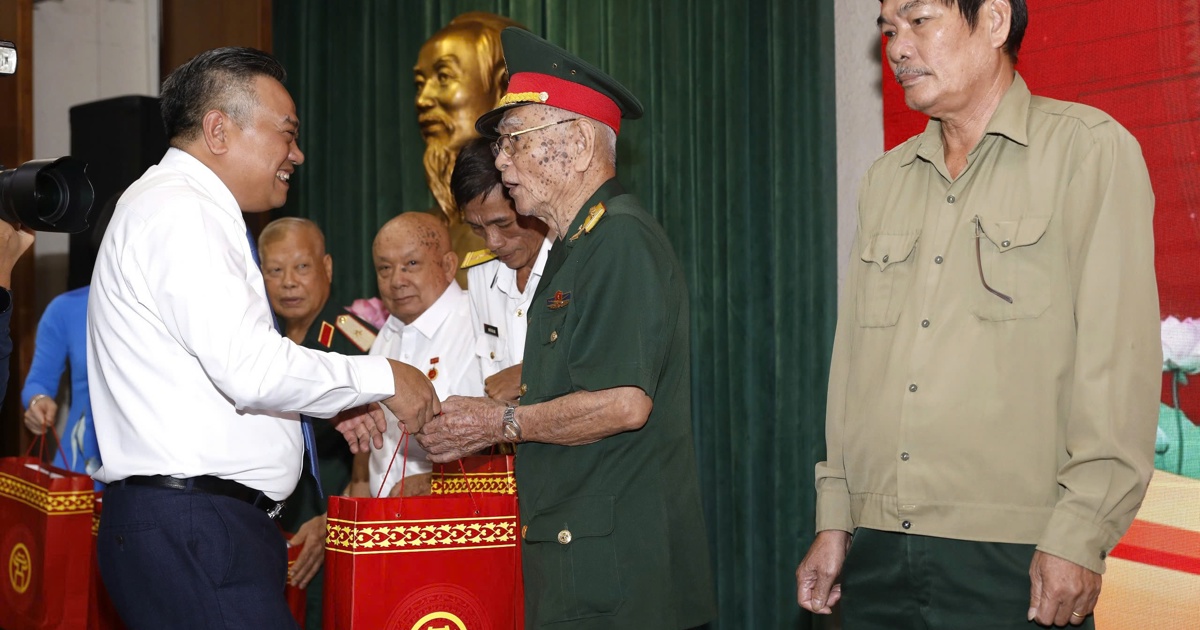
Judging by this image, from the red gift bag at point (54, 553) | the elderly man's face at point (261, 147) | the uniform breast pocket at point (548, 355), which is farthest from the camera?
the red gift bag at point (54, 553)

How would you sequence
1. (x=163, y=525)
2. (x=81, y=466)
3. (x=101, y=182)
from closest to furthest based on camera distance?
(x=163, y=525)
(x=81, y=466)
(x=101, y=182)

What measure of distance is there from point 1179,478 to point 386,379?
1.88m

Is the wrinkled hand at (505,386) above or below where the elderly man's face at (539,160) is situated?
below

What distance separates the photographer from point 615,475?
6.47 feet

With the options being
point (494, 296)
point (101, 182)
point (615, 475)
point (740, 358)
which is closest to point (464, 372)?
point (494, 296)

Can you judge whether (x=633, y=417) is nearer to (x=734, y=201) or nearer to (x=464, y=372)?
(x=464, y=372)

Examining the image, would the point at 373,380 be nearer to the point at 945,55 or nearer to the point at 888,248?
the point at 888,248

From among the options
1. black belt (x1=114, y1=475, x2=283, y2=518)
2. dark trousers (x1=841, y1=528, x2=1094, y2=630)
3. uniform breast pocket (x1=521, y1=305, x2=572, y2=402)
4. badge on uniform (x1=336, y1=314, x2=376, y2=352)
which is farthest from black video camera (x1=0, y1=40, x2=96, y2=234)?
badge on uniform (x1=336, y1=314, x2=376, y2=352)

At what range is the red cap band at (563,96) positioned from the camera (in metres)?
2.17

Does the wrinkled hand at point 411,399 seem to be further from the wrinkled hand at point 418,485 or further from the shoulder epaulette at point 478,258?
the shoulder epaulette at point 478,258

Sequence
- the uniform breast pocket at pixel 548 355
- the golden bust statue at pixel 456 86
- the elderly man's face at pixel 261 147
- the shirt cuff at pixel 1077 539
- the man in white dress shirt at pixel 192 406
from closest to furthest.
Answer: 1. the shirt cuff at pixel 1077 539
2. the man in white dress shirt at pixel 192 406
3. the uniform breast pocket at pixel 548 355
4. the elderly man's face at pixel 261 147
5. the golden bust statue at pixel 456 86

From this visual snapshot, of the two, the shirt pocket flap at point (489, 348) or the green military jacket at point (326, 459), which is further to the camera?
the green military jacket at point (326, 459)

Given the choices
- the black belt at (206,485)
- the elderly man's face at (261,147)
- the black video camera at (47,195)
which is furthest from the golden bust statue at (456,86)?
the black belt at (206,485)

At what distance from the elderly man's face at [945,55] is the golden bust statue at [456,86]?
2669 mm
